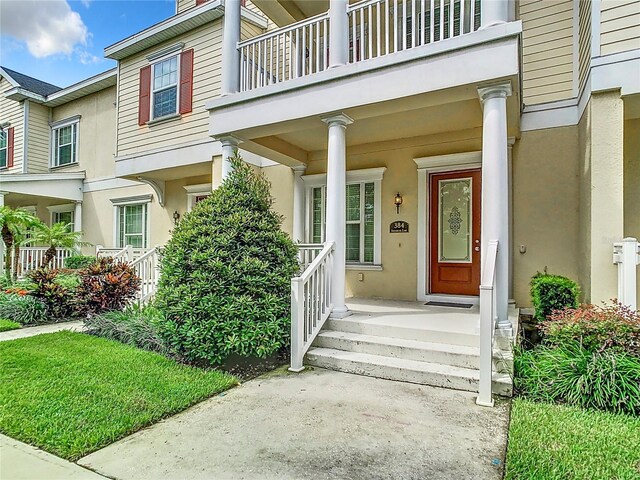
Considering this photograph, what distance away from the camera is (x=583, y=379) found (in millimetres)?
3617

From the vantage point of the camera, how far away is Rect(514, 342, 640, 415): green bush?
3.46m

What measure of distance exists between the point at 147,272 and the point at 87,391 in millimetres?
4545

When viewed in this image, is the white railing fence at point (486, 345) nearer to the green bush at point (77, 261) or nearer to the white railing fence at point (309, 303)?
the white railing fence at point (309, 303)

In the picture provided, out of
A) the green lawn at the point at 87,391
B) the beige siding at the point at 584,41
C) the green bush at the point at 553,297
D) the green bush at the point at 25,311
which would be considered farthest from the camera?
the green bush at the point at 25,311

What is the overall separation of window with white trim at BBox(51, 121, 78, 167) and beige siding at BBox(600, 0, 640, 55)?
1419cm

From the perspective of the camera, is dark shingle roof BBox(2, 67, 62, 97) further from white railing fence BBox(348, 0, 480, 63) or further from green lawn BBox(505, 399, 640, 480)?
green lawn BBox(505, 399, 640, 480)

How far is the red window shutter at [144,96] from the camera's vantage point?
10133mm

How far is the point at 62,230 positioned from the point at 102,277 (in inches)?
167

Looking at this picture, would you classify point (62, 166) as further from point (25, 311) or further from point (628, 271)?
point (628, 271)

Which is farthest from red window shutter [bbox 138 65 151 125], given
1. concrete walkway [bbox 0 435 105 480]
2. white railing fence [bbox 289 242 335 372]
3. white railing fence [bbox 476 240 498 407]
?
white railing fence [bbox 476 240 498 407]

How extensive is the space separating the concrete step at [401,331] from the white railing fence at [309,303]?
265 millimetres

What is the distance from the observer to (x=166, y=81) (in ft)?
32.5

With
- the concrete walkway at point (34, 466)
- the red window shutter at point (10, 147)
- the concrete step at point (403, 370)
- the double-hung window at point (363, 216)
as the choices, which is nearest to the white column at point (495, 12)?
the double-hung window at point (363, 216)

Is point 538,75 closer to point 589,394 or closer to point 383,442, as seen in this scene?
point 589,394
